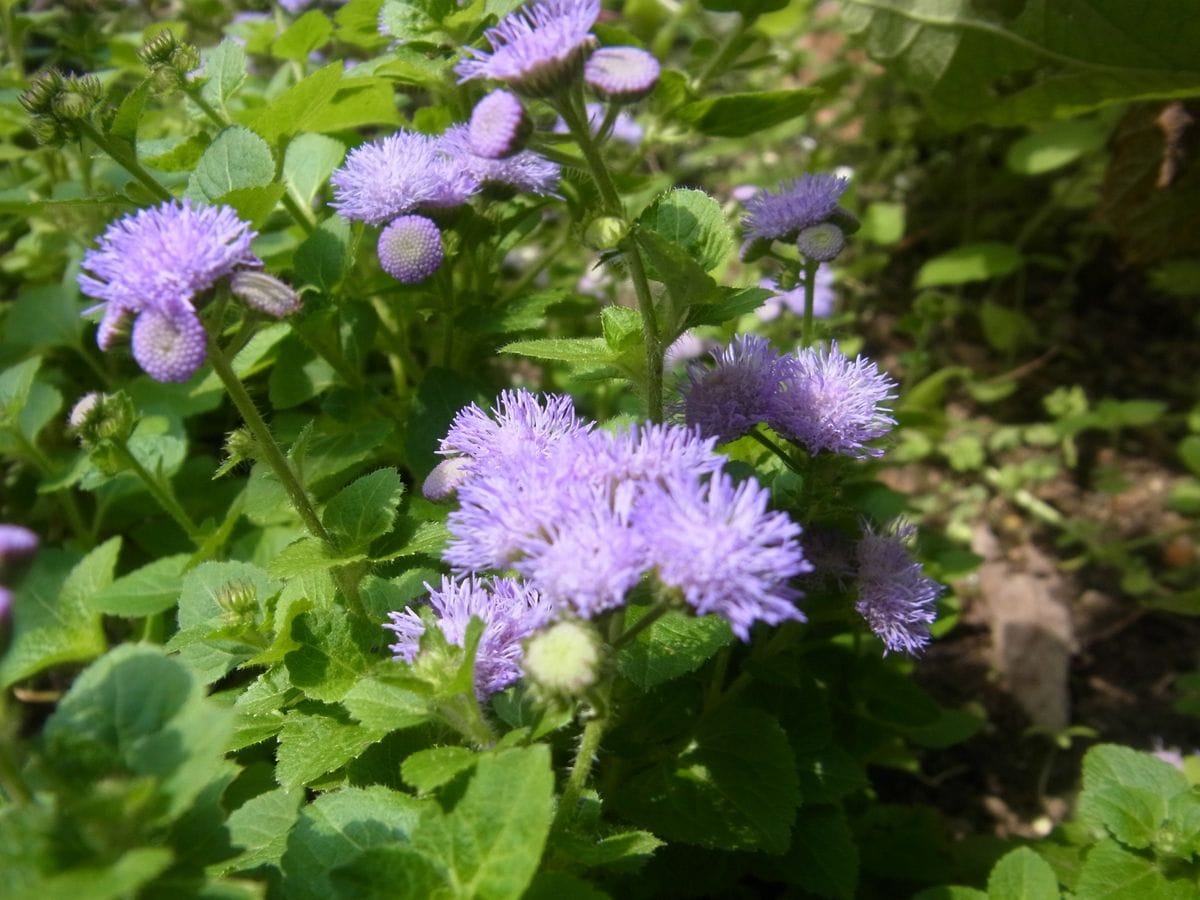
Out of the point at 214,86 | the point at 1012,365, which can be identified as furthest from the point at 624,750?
the point at 1012,365

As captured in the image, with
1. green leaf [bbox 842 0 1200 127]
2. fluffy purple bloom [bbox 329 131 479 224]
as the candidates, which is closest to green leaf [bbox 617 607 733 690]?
fluffy purple bloom [bbox 329 131 479 224]

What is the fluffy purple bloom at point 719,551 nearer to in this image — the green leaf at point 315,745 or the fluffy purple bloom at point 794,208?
the green leaf at point 315,745

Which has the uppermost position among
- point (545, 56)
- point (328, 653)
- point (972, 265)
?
point (545, 56)

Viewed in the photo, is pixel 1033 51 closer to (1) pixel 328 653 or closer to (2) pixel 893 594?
(2) pixel 893 594

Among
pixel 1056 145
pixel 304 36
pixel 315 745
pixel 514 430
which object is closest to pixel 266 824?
pixel 315 745

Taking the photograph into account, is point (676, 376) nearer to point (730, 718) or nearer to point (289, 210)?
point (730, 718)

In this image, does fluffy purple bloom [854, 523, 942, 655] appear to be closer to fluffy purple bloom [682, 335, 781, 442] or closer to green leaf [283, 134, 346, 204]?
fluffy purple bloom [682, 335, 781, 442]
